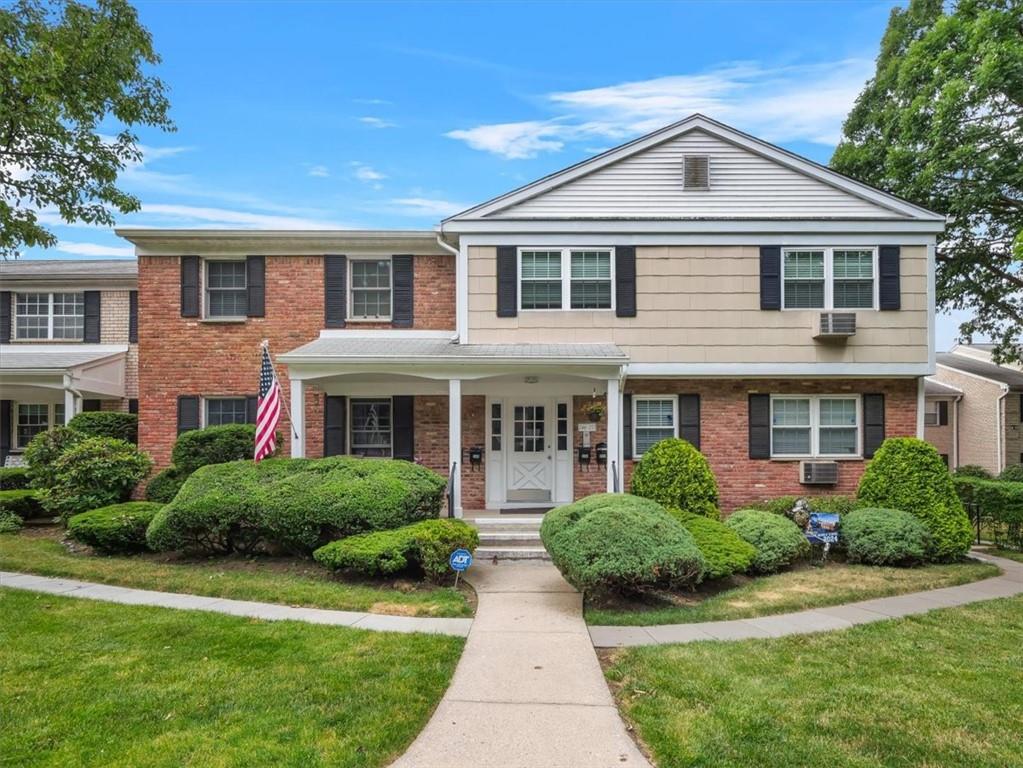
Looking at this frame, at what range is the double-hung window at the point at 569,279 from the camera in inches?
442

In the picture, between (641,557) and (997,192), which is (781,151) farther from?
(641,557)

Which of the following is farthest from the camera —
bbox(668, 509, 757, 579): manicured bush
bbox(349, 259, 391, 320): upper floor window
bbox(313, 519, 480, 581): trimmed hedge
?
bbox(349, 259, 391, 320): upper floor window

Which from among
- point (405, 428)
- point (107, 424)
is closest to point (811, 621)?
point (405, 428)

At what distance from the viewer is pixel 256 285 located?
470 inches

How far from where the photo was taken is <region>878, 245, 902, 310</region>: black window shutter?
1106 centimetres

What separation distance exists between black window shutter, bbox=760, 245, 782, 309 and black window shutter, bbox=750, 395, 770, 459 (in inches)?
71.5

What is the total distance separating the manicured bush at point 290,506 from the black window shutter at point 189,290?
15.2ft

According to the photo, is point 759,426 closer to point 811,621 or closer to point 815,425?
point 815,425

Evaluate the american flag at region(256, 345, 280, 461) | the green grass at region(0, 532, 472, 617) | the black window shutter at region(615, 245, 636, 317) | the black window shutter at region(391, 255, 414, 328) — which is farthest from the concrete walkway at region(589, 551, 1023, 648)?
the black window shutter at region(391, 255, 414, 328)

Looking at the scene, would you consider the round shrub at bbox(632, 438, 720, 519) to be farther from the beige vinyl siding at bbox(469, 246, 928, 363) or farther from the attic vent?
the attic vent

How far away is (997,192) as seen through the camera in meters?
13.3

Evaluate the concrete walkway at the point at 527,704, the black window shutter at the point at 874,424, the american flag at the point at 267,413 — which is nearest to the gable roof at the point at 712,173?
the black window shutter at the point at 874,424

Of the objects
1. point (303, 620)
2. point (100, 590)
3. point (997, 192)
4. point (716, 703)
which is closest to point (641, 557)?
point (716, 703)

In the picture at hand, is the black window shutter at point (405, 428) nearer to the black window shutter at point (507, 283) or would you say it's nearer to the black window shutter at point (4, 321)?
the black window shutter at point (507, 283)
